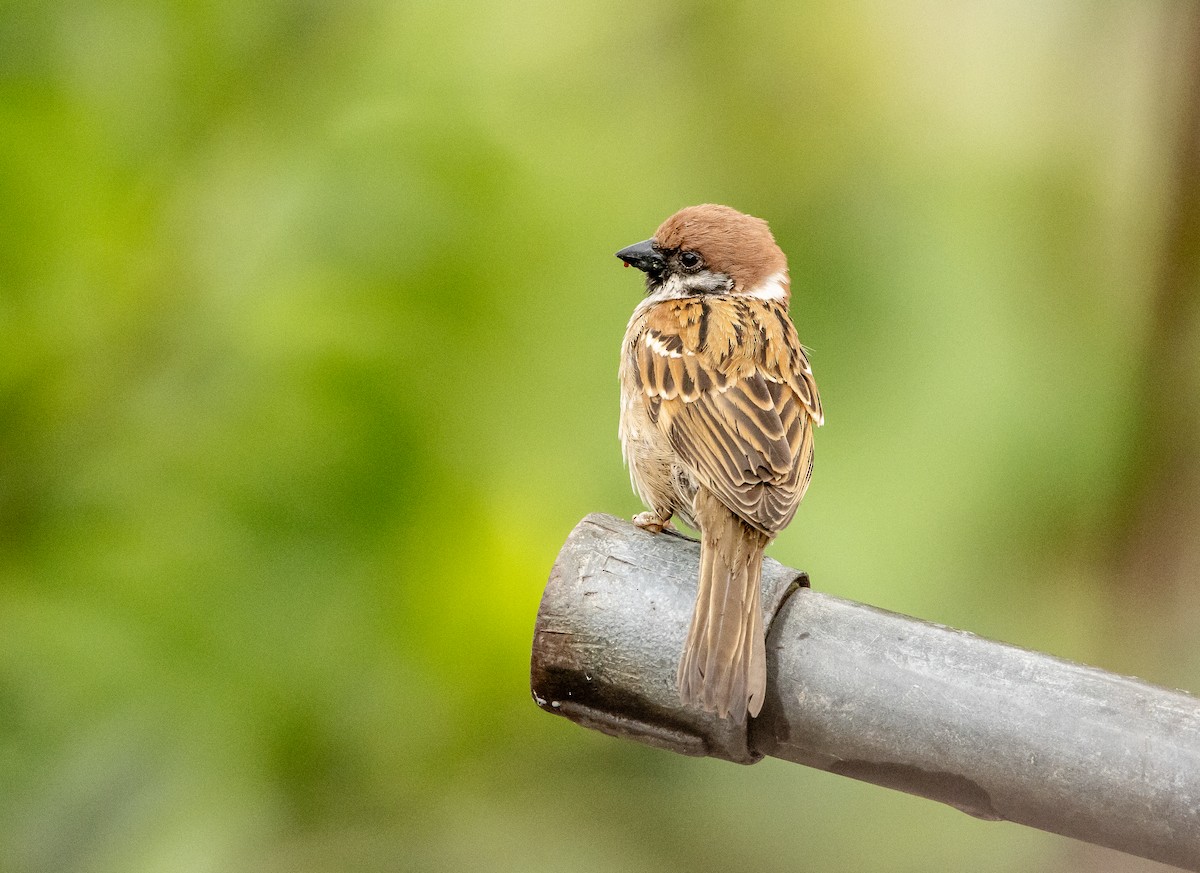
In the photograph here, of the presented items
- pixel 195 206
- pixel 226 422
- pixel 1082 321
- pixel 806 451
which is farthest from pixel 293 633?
pixel 1082 321

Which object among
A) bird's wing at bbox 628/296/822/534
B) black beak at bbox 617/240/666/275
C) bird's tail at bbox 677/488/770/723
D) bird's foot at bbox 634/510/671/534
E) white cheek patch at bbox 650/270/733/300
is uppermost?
black beak at bbox 617/240/666/275

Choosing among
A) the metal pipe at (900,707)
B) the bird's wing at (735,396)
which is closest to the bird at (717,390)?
the bird's wing at (735,396)

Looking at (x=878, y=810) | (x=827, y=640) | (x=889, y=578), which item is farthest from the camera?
(x=878, y=810)

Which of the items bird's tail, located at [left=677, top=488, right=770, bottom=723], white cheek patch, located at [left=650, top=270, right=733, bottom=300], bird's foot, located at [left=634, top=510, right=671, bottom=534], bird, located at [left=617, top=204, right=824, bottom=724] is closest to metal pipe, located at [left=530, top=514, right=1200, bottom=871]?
bird's tail, located at [left=677, top=488, right=770, bottom=723]

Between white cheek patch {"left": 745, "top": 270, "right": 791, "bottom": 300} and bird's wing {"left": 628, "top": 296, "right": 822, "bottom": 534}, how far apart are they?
17 millimetres

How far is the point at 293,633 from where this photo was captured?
205 cm

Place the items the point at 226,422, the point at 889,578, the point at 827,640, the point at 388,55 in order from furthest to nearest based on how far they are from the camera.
→ 1. the point at 889,578
2. the point at 388,55
3. the point at 226,422
4. the point at 827,640

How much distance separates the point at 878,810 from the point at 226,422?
55.5 inches

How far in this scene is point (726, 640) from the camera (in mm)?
1509

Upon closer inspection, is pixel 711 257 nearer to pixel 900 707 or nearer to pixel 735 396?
pixel 735 396

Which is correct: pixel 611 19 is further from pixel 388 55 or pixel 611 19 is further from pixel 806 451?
pixel 806 451

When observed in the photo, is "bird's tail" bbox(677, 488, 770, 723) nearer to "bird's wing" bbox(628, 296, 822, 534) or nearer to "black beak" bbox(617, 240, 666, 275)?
"bird's wing" bbox(628, 296, 822, 534)

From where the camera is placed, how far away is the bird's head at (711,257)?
250 centimetres

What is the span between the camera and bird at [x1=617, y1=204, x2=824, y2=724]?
2.07 m
